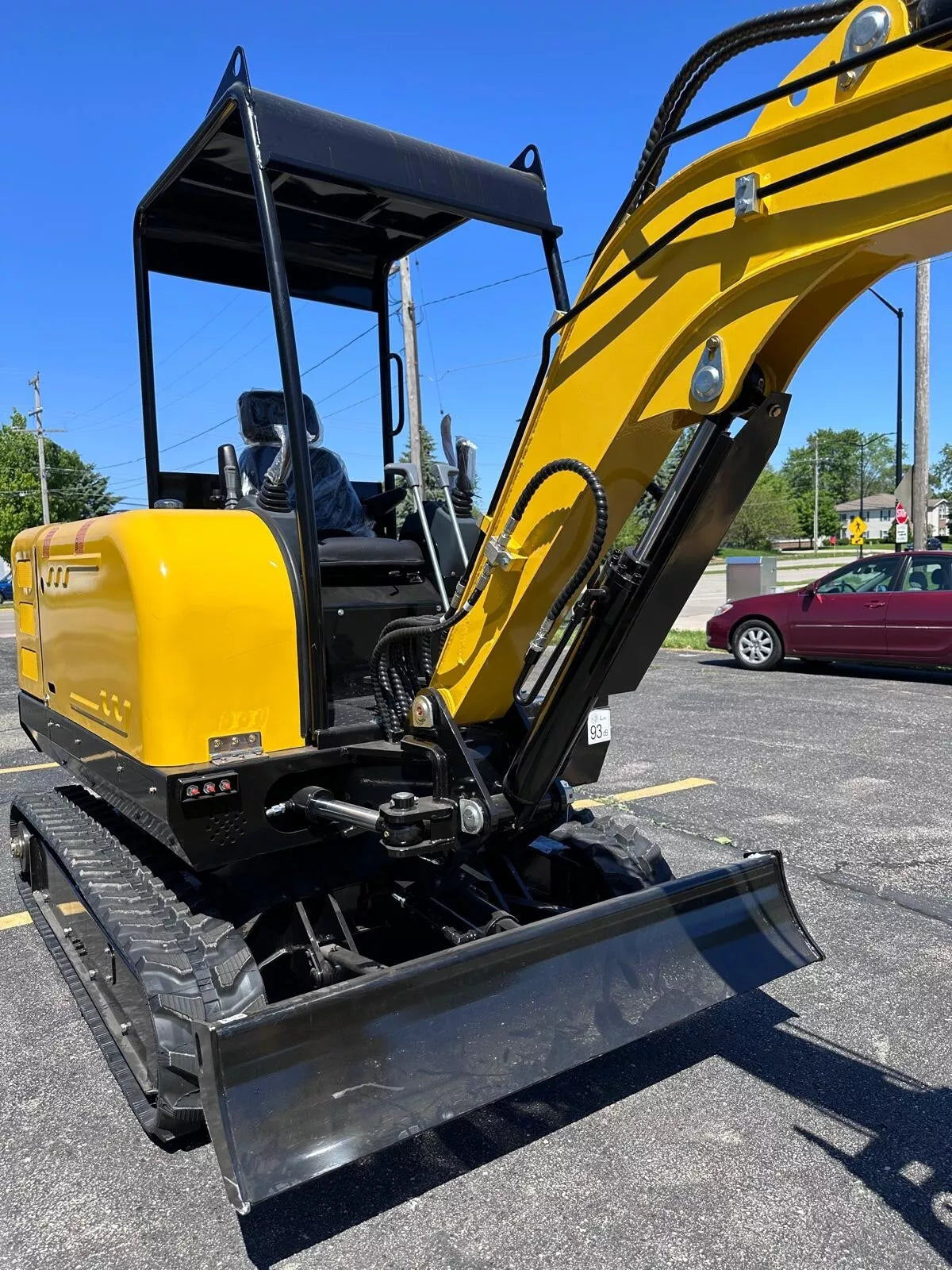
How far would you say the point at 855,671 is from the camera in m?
12.5

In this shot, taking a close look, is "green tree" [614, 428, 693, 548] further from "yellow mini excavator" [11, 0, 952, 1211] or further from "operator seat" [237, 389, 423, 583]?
"operator seat" [237, 389, 423, 583]

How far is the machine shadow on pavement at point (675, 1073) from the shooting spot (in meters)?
2.62

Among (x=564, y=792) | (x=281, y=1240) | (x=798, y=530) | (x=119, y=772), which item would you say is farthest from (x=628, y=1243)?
(x=798, y=530)

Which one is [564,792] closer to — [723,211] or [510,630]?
[510,630]

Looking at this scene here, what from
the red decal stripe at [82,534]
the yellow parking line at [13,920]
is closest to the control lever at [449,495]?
the red decal stripe at [82,534]

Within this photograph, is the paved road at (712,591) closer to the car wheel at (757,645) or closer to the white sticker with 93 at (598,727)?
the car wheel at (757,645)

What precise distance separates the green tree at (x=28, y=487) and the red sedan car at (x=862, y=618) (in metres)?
51.8

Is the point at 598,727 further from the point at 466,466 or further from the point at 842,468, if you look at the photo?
the point at 842,468

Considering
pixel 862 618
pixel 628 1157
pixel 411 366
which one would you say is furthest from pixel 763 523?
pixel 628 1157

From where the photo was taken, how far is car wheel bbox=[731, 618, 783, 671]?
40.9 ft

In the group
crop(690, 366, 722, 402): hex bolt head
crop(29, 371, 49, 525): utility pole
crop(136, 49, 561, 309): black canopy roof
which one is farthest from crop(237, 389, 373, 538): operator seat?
crop(29, 371, 49, 525): utility pole

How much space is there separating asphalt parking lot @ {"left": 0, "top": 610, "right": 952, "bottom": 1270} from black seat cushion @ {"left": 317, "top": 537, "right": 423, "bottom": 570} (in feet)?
6.20

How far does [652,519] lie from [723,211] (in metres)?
0.82

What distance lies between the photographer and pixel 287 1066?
248 cm
